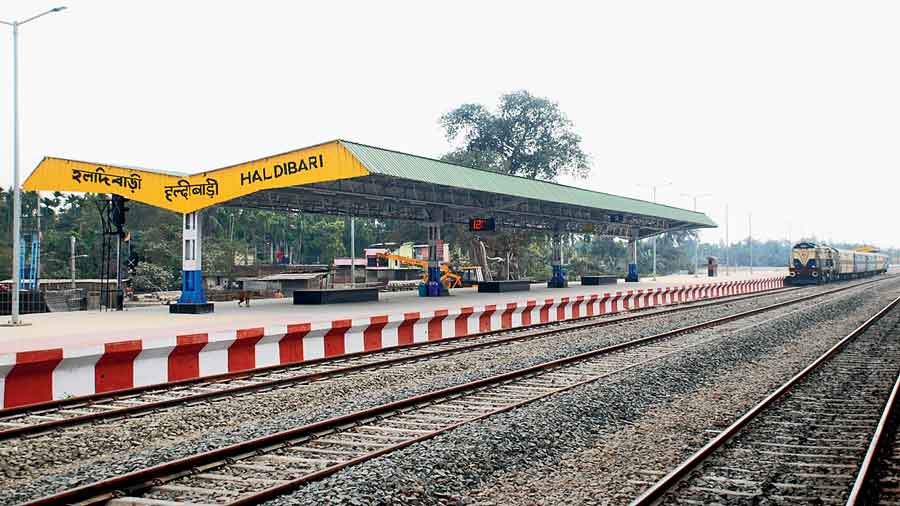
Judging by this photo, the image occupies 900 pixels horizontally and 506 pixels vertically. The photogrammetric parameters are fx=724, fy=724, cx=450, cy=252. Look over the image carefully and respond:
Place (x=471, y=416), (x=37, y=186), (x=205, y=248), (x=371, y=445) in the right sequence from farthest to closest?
(x=205, y=248), (x=37, y=186), (x=471, y=416), (x=371, y=445)

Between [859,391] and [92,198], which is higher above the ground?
[92,198]

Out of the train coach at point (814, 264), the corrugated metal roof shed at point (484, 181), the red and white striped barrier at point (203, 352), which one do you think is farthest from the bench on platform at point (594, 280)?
the red and white striped barrier at point (203, 352)

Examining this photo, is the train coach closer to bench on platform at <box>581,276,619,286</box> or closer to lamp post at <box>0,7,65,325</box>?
bench on platform at <box>581,276,619,286</box>

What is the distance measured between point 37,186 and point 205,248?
156 ft

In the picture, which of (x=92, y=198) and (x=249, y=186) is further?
(x=92, y=198)

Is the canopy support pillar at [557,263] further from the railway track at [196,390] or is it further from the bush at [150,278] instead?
the railway track at [196,390]

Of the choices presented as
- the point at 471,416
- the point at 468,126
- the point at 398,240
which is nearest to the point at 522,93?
the point at 468,126

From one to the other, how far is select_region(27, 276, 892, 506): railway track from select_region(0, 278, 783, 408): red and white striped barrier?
4787mm

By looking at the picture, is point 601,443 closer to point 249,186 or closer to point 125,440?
point 125,440

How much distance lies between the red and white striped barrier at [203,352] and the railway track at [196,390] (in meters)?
0.69

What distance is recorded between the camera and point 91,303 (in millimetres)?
32781

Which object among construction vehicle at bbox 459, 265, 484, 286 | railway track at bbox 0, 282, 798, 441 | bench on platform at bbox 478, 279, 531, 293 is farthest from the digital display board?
construction vehicle at bbox 459, 265, 484, 286

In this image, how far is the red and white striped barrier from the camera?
1052 cm

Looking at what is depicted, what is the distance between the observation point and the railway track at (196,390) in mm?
9117
